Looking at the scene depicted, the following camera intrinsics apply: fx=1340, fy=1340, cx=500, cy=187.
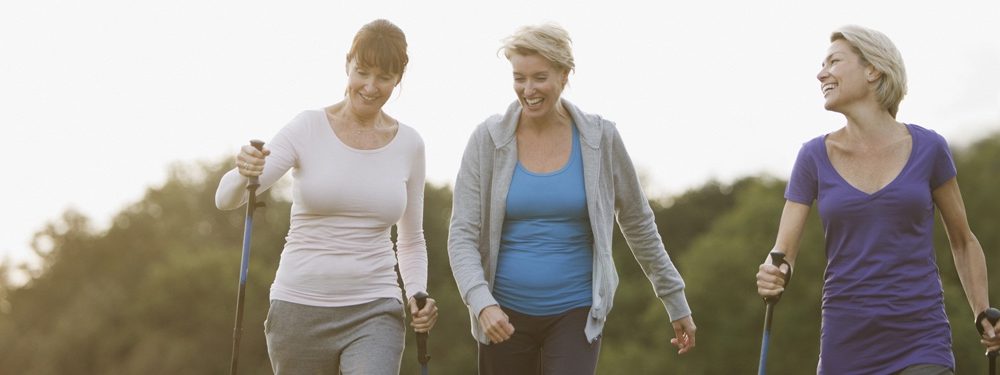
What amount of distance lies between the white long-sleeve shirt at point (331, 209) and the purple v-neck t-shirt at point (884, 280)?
66.3 inches

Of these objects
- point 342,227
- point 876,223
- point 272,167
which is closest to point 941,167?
point 876,223

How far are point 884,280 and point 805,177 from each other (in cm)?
51

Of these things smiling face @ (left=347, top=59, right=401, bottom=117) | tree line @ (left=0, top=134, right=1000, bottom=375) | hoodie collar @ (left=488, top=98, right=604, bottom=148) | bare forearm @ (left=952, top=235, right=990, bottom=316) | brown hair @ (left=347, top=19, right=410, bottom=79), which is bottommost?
tree line @ (left=0, top=134, right=1000, bottom=375)

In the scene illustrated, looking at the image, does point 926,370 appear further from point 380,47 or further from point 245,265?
point 245,265

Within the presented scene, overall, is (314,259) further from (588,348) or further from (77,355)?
(77,355)

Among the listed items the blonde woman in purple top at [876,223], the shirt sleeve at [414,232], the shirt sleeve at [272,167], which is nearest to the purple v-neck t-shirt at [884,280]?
the blonde woman in purple top at [876,223]

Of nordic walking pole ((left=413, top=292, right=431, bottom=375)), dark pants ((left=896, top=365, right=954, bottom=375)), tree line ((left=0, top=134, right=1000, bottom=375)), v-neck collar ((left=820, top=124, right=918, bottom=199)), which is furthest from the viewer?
tree line ((left=0, top=134, right=1000, bottom=375))

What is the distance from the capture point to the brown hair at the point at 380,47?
5.18 m

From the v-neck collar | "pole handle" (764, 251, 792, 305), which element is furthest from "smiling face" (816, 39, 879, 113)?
"pole handle" (764, 251, 792, 305)

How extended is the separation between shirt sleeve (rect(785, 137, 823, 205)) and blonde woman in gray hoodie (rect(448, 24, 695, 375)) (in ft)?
2.38

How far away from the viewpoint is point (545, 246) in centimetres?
516

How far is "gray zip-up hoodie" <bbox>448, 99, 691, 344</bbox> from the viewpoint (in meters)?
5.16

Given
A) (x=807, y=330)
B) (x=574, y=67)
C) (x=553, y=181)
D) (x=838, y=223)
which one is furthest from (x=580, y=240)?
(x=807, y=330)

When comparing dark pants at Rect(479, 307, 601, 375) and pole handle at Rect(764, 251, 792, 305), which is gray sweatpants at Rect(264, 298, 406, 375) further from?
pole handle at Rect(764, 251, 792, 305)
